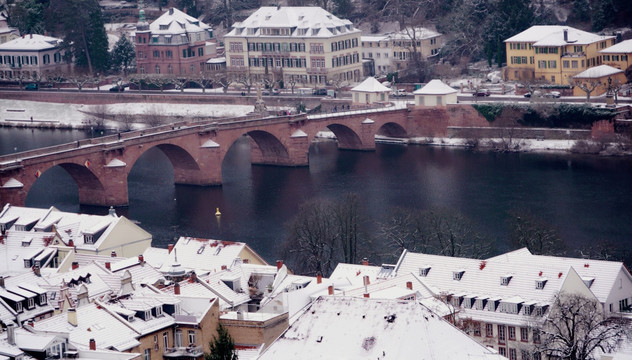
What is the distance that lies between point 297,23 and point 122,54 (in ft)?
77.7

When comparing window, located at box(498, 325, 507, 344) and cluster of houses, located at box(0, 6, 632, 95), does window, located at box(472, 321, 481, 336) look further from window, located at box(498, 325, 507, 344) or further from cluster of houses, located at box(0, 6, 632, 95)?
cluster of houses, located at box(0, 6, 632, 95)

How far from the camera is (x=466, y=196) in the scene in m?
101

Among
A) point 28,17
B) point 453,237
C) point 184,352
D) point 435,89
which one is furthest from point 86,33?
point 184,352

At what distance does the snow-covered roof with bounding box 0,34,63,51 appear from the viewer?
162250mm

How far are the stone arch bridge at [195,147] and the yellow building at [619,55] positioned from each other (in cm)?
1483

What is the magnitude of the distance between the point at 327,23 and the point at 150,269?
85.3 m

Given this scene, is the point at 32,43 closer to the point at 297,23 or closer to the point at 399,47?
the point at 297,23

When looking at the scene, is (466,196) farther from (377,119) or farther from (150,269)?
(150,269)

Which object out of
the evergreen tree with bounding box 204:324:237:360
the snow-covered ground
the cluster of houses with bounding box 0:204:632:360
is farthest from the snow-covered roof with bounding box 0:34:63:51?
the evergreen tree with bounding box 204:324:237:360

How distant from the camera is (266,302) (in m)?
58.5

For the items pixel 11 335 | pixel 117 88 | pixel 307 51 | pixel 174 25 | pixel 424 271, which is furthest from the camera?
pixel 174 25

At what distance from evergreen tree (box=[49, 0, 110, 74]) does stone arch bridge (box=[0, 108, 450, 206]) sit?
41.6m

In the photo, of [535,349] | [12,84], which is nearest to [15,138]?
[12,84]

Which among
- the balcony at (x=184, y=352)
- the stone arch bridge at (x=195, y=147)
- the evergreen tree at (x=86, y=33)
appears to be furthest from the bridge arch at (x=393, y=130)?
the balcony at (x=184, y=352)
